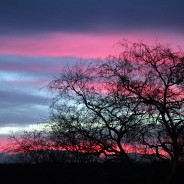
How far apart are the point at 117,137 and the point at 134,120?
1233 mm

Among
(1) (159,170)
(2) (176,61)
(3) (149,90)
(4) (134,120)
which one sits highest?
(2) (176,61)

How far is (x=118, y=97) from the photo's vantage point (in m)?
21.8

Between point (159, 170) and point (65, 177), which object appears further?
point (65, 177)

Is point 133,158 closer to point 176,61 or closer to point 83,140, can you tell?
point 83,140

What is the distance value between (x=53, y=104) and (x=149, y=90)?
16.5 feet

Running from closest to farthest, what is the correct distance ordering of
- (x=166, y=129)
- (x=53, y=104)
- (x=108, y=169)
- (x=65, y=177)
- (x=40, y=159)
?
(x=166, y=129) → (x=53, y=104) → (x=108, y=169) → (x=65, y=177) → (x=40, y=159)

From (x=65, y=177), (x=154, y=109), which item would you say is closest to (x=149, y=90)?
(x=154, y=109)

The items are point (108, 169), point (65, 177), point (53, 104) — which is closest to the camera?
point (53, 104)

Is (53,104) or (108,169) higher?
(53,104)

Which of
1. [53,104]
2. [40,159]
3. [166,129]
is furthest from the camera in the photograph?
[40,159]

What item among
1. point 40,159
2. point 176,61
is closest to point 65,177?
point 40,159

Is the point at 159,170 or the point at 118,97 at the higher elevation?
the point at 118,97

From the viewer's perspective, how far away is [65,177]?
136 feet

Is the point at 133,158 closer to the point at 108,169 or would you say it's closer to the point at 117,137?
the point at 117,137
